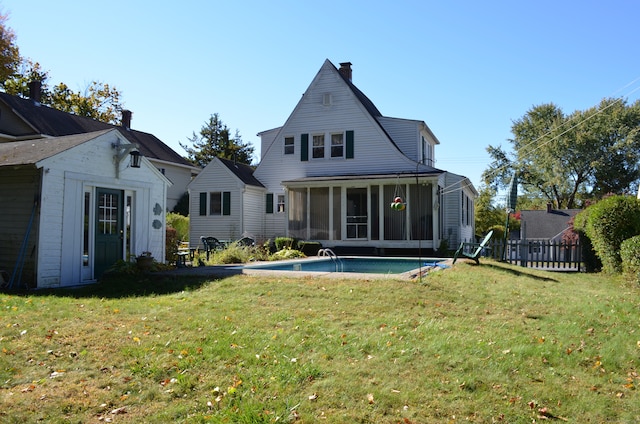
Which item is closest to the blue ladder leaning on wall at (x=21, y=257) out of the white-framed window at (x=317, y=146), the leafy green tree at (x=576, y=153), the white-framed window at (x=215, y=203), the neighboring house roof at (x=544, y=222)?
the white-framed window at (x=215, y=203)

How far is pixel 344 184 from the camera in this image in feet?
71.1

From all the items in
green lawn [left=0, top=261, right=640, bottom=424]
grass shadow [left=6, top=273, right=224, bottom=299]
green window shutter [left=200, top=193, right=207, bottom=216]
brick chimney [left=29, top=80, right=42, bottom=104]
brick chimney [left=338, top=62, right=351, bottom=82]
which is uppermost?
brick chimney [left=338, top=62, right=351, bottom=82]

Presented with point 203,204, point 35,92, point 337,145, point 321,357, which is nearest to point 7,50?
point 35,92

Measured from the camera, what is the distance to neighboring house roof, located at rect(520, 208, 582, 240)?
33719 mm

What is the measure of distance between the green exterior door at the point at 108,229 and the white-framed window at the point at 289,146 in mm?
13356

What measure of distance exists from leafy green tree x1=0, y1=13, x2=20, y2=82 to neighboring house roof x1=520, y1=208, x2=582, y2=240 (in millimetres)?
34596

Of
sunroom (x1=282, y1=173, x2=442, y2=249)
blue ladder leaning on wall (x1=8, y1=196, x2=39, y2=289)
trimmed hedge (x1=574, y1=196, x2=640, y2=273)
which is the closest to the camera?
blue ladder leaning on wall (x1=8, y1=196, x2=39, y2=289)

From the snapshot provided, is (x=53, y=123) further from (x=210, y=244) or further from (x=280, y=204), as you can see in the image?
(x=210, y=244)

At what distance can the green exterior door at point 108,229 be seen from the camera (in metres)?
11.8

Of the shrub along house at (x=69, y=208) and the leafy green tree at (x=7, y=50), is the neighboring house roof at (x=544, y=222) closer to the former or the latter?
the shrub along house at (x=69, y=208)

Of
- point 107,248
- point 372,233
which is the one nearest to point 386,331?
point 107,248

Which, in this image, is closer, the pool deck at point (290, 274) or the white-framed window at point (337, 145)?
the pool deck at point (290, 274)

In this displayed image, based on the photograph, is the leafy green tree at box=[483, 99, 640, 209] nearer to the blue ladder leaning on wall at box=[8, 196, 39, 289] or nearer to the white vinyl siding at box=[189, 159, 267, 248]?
the white vinyl siding at box=[189, 159, 267, 248]

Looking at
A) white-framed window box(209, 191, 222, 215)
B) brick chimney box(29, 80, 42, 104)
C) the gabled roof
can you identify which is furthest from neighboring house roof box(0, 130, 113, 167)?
brick chimney box(29, 80, 42, 104)
